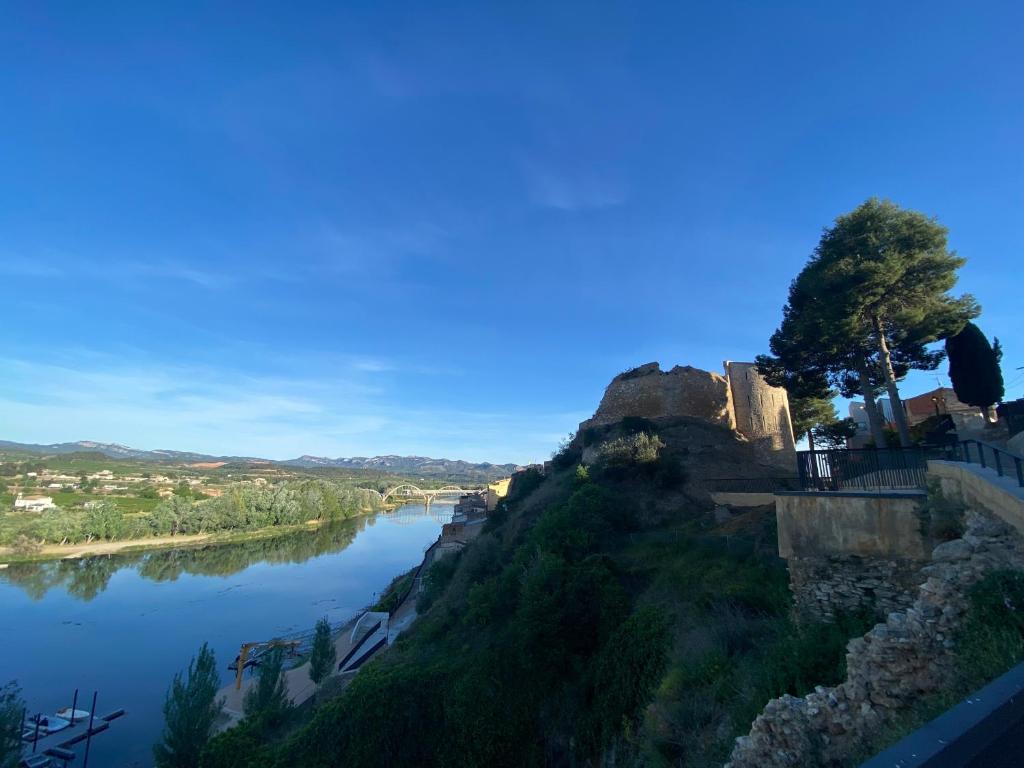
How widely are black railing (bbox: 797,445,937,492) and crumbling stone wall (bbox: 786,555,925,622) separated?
996mm

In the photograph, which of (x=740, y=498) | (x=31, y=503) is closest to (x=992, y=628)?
(x=740, y=498)

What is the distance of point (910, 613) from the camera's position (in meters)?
3.92

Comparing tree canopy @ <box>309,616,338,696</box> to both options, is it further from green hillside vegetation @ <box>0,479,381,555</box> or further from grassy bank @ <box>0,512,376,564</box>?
green hillside vegetation @ <box>0,479,381,555</box>

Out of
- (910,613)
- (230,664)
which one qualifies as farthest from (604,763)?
(230,664)

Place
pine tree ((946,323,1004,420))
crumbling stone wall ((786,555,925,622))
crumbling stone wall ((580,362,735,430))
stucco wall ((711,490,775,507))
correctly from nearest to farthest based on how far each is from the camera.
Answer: crumbling stone wall ((786,555,925,622)) → pine tree ((946,323,1004,420)) → stucco wall ((711,490,775,507)) → crumbling stone wall ((580,362,735,430))

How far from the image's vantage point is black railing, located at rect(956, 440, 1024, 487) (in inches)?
171

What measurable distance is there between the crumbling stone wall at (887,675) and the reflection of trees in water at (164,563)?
4333 cm

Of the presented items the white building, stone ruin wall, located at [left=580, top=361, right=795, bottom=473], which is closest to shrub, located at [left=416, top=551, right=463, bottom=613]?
stone ruin wall, located at [left=580, top=361, right=795, bottom=473]

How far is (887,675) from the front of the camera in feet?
12.1

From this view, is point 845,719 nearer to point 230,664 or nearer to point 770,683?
point 770,683

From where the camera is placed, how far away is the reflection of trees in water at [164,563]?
37031mm

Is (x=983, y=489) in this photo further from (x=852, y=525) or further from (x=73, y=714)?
(x=73, y=714)

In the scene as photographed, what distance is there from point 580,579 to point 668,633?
2.98 metres

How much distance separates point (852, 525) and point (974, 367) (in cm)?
1237
